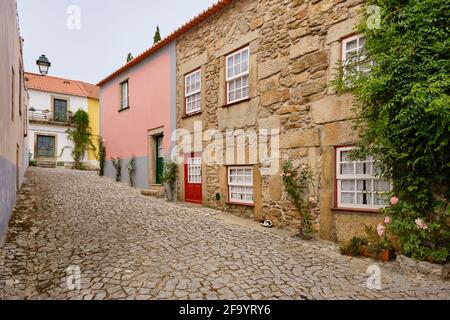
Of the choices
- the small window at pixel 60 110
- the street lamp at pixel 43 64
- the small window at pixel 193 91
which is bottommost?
the small window at pixel 193 91

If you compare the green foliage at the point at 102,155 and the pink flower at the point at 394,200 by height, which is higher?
the green foliage at the point at 102,155

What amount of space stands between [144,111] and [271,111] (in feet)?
21.9

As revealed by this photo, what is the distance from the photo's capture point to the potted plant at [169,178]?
9.89 meters

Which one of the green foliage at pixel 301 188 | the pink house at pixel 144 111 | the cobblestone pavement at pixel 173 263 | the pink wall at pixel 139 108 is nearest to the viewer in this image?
the cobblestone pavement at pixel 173 263

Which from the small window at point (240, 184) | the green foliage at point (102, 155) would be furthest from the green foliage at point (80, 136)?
the small window at point (240, 184)

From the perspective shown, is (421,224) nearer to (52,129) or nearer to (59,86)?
(52,129)

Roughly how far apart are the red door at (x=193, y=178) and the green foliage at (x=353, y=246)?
4973mm

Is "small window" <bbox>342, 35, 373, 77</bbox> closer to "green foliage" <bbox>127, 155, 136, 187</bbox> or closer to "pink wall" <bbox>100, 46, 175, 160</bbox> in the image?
"pink wall" <bbox>100, 46, 175, 160</bbox>

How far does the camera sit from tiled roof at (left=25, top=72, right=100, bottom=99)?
2346cm

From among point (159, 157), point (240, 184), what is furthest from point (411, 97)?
point (159, 157)

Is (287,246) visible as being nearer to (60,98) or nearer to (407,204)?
(407,204)

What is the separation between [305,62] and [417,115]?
278 cm

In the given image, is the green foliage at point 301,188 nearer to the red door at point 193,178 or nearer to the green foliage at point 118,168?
the red door at point 193,178
